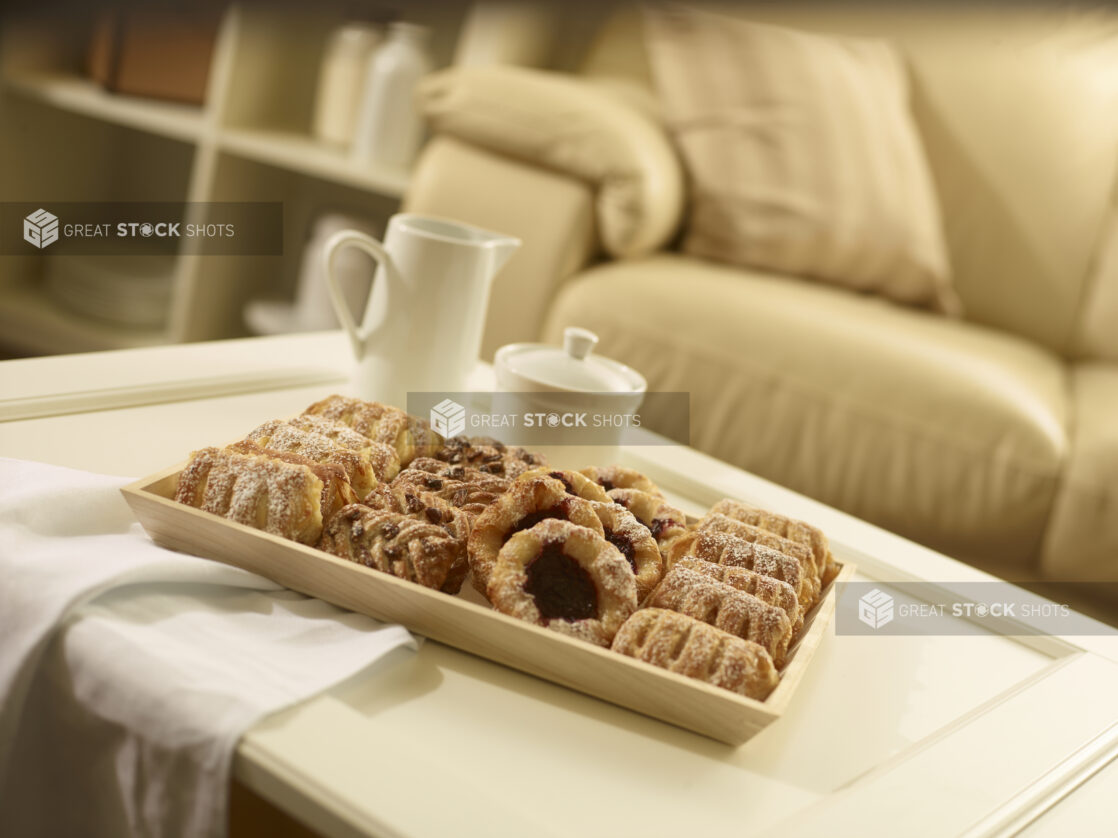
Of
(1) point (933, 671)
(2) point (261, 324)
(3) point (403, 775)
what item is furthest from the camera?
(2) point (261, 324)

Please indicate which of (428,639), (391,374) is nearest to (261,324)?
(391,374)

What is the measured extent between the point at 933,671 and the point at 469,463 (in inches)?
14.7

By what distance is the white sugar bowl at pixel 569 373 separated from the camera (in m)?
0.84

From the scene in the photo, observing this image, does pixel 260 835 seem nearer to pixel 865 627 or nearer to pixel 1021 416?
pixel 865 627

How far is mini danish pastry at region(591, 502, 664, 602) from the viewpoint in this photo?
2.04 ft

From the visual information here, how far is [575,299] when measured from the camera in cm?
162

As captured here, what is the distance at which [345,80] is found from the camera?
222 cm

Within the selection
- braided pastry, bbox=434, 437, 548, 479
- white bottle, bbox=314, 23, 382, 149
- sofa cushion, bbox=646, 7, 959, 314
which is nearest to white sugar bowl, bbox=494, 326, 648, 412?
braided pastry, bbox=434, 437, 548, 479

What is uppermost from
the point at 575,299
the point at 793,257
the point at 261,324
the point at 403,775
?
the point at 793,257

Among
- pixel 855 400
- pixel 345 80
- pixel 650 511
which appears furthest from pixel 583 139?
pixel 650 511

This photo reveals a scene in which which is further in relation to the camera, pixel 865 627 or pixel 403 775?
pixel 865 627

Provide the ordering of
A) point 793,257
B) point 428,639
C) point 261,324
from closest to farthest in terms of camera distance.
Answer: point 428,639
point 793,257
point 261,324

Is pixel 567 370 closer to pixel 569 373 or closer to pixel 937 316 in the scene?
pixel 569 373

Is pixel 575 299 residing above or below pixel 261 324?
above
